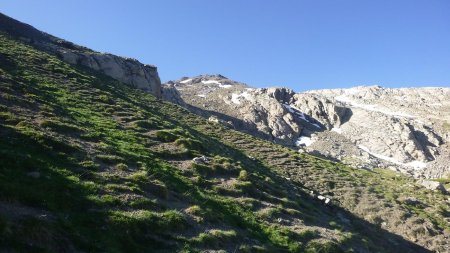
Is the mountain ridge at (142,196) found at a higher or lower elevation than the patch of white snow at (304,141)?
lower

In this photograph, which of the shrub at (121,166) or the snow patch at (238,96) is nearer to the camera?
the shrub at (121,166)

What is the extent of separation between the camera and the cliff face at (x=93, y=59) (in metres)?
76.3

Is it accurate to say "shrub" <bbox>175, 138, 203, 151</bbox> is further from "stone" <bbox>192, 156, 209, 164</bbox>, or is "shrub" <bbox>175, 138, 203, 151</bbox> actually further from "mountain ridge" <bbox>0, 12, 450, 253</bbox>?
"stone" <bbox>192, 156, 209, 164</bbox>

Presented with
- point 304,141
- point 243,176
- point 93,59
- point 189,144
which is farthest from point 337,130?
point 243,176

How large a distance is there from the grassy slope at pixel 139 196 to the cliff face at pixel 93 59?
28070mm

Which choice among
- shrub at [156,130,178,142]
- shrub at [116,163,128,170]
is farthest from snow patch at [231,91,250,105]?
shrub at [116,163,128,170]

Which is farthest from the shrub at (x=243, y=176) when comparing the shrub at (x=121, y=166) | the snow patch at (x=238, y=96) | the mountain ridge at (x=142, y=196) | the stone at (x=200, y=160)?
the snow patch at (x=238, y=96)

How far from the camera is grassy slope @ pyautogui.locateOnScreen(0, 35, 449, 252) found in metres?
15.2

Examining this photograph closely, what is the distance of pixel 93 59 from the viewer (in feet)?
276

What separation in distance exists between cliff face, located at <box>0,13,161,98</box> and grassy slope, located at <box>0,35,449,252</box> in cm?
2807

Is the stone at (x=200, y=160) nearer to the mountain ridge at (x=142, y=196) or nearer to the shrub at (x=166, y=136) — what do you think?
the mountain ridge at (x=142, y=196)

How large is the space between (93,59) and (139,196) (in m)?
71.4

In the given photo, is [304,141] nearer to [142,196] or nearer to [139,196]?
[142,196]

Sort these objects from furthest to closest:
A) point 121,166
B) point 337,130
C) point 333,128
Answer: point 333,128 < point 337,130 < point 121,166
